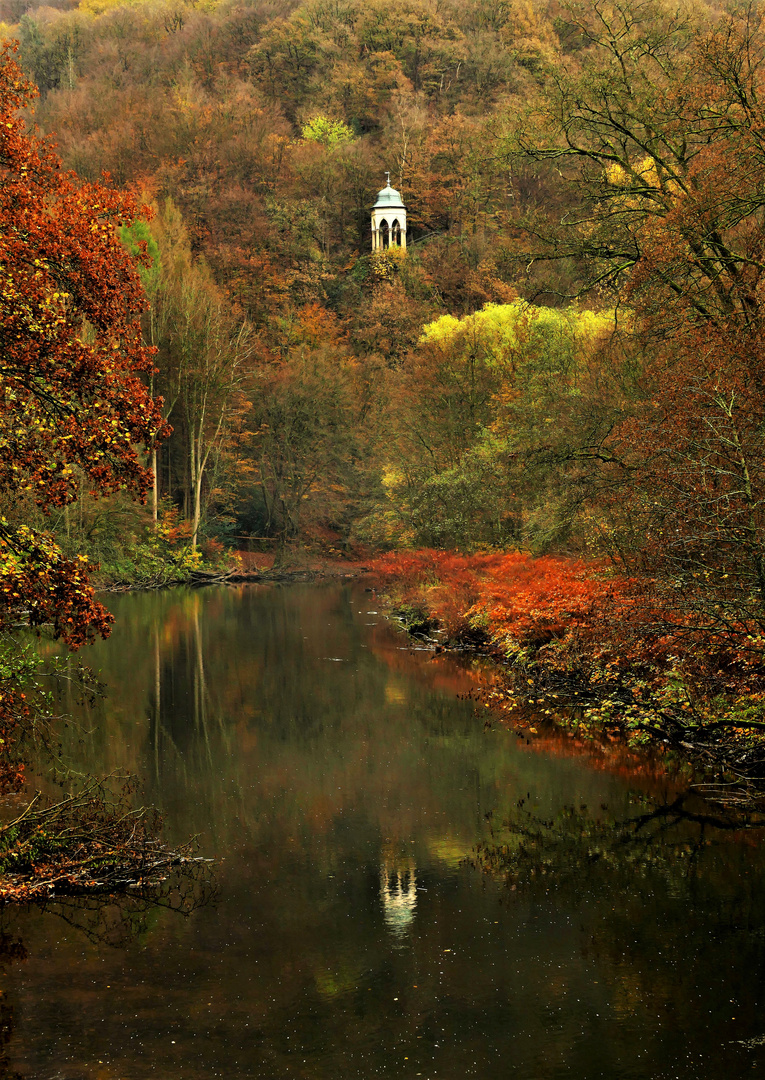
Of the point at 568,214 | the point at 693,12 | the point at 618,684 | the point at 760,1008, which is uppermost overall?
the point at 693,12

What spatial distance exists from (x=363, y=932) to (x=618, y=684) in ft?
22.9

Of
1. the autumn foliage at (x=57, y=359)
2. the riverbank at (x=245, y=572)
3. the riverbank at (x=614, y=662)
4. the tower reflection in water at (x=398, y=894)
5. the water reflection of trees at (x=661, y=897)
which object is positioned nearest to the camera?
the water reflection of trees at (x=661, y=897)

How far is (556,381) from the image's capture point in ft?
90.0

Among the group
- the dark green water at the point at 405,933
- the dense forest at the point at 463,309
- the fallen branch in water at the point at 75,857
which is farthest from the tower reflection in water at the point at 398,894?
the dense forest at the point at 463,309

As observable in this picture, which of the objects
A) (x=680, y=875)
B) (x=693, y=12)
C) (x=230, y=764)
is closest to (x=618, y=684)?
(x=680, y=875)

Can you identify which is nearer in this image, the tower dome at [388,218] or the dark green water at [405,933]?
the dark green water at [405,933]

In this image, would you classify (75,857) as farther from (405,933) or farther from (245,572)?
(245,572)

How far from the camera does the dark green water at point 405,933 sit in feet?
25.7

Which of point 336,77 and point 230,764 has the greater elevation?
point 336,77

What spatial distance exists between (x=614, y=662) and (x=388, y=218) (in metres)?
56.5

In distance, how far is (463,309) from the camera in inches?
2079

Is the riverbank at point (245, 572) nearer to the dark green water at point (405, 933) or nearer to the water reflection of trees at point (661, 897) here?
the dark green water at point (405, 933)

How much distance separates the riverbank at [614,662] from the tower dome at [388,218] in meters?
43.8

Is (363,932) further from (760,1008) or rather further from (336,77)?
(336,77)
